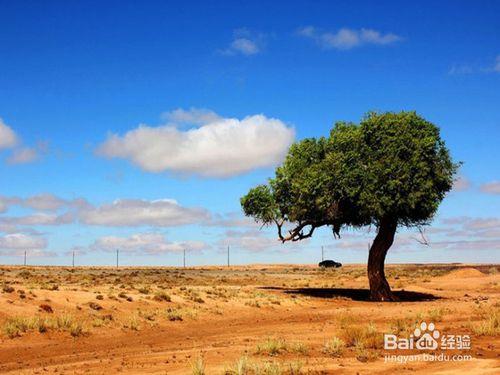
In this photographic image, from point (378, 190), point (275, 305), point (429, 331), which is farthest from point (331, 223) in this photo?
point (429, 331)

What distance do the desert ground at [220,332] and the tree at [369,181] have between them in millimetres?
5252

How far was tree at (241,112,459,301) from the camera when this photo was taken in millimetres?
36031

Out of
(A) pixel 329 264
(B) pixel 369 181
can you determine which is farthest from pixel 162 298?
(A) pixel 329 264

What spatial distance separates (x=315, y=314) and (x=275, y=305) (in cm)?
399

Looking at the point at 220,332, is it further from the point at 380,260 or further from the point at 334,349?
the point at 380,260

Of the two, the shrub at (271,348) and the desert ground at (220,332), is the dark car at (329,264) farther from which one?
the shrub at (271,348)

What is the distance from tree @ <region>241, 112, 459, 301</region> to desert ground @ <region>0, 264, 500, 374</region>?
5.25 m

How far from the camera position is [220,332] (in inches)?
1000

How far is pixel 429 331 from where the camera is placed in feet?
75.3

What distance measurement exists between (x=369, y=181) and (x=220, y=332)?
15528 millimetres

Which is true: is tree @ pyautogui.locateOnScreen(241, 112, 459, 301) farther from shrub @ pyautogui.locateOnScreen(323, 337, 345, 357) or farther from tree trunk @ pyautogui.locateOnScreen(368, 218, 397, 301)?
shrub @ pyautogui.locateOnScreen(323, 337, 345, 357)

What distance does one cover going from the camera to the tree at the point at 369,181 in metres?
36.0

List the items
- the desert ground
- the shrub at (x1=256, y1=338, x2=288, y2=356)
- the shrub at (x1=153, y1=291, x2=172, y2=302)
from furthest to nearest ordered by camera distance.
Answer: the shrub at (x1=153, y1=291, x2=172, y2=302) < the shrub at (x1=256, y1=338, x2=288, y2=356) < the desert ground

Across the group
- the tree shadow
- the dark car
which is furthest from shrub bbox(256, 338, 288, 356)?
the dark car
